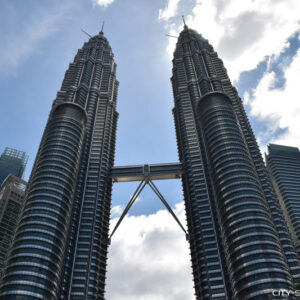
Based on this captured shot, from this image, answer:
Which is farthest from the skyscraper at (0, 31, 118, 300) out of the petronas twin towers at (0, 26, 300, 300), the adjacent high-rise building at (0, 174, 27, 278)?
the adjacent high-rise building at (0, 174, 27, 278)

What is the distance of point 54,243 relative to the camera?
109438 millimetres

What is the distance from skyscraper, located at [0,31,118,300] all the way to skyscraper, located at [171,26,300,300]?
4199 cm

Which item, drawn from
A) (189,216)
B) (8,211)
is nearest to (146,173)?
(189,216)

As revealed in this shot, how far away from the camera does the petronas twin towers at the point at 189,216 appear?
100000mm

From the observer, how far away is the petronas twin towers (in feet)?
328

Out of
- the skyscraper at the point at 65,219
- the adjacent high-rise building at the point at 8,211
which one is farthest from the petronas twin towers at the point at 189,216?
the adjacent high-rise building at the point at 8,211

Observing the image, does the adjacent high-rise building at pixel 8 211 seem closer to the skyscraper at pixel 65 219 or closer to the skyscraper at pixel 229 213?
the skyscraper at pixel 65 219

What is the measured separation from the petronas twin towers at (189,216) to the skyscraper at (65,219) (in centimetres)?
36

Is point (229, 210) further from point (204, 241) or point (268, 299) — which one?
point (268, 299)

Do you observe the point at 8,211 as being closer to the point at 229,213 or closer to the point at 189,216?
the point at 189,216

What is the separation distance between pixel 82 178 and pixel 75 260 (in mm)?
41663

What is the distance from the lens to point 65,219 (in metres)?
120

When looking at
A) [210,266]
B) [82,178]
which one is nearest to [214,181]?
[210,266]

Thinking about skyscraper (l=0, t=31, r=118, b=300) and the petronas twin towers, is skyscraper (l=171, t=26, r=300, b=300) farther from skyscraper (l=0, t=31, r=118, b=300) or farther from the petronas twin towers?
skyscraper (l=0, t=31, r=118, b=300)
